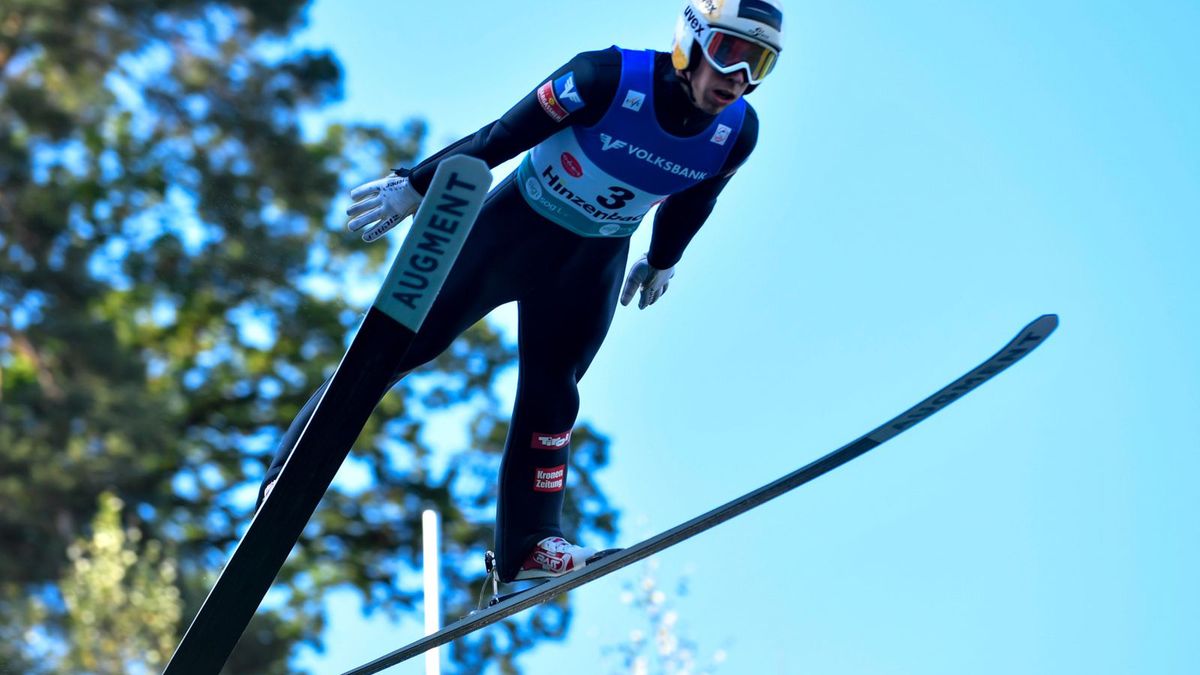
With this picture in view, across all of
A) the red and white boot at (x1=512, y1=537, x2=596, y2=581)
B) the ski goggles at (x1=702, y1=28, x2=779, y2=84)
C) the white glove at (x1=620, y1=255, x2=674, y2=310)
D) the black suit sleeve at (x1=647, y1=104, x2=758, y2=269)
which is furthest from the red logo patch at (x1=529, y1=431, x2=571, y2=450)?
the ski goggles at (x1=702, y1=28, x2=779, y2=84)

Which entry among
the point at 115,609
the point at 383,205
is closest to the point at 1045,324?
the point at 383,205

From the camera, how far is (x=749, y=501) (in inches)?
152

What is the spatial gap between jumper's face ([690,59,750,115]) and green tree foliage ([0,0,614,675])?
10.4 m

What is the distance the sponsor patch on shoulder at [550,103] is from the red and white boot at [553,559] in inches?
50.2

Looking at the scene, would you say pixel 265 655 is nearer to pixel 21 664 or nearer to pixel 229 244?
pixel 21 664

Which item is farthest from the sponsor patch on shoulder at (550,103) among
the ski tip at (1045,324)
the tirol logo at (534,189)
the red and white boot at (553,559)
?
the ski tip at (1045,324)

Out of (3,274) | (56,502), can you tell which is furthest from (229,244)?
(56,502)

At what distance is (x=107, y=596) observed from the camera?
12.0 metres

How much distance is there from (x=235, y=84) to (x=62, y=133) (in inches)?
78.4

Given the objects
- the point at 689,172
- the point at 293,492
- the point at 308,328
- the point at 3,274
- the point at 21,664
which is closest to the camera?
the point at 293,492

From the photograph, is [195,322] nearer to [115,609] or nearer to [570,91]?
[115,609]

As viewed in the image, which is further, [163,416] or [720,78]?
[163,416]

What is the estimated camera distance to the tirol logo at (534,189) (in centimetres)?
393

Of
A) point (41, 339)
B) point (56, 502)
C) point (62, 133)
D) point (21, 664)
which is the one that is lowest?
point (21, 664)
